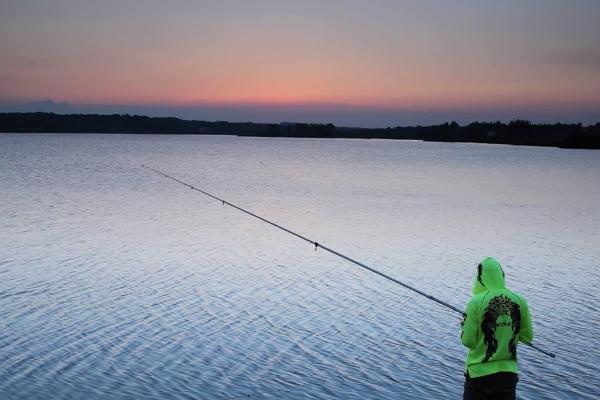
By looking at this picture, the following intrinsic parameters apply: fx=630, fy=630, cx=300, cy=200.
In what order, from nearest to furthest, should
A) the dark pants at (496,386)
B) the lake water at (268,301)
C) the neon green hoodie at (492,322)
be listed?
the neon green hoodie at (492,322), the dark pants at (496,386), the lake water at (268,301)

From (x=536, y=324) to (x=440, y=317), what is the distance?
194 centimetres

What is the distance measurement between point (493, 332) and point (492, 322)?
10cm

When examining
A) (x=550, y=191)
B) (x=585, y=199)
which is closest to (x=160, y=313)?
(x=585, y=199)

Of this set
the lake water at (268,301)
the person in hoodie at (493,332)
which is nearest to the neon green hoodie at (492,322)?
the person in hoodie at (493,332)

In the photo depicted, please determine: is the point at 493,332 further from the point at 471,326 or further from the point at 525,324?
the point at 525,324

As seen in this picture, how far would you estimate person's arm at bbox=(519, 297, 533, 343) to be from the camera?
5.48 m

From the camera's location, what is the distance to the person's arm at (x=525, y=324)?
18.0 feet

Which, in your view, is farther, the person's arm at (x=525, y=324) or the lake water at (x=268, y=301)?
the lake water at (x=268, y=301)

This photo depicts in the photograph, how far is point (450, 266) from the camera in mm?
18938

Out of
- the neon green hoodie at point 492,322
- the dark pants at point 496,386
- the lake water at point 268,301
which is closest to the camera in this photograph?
the neon green hoodie at point 492,322

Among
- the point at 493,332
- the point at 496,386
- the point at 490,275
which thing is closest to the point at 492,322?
the point at 493,332

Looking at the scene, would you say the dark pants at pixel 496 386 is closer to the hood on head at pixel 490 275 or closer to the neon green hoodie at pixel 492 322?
the neon green hoodie at pixel 492 322

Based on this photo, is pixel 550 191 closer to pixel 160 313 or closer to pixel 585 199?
pixel 585 199

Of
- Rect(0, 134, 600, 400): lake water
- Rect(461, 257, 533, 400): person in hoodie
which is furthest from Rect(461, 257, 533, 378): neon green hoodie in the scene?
Rect(0, 134, 600, 400): lake water
